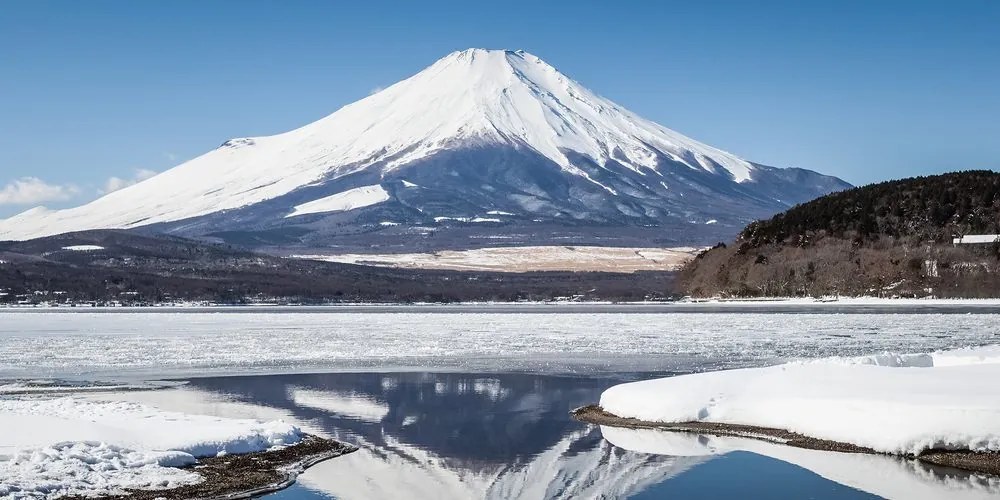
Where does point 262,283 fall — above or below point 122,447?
above

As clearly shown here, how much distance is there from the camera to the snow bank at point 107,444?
1823 centimetres

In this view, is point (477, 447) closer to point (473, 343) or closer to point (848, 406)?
point (848, 406)

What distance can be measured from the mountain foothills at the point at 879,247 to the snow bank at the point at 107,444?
81.8 meters

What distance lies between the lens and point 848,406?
2372cm

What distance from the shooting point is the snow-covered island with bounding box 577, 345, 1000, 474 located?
21.4m

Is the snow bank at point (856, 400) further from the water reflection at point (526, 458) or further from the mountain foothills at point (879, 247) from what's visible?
the mountain foothills at point (879, 247)

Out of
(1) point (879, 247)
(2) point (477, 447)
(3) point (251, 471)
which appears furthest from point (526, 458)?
(1) point (879, 247)

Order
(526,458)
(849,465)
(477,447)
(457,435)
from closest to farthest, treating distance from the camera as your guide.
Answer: (849,465) < (526,458) < (477,447) < (457,435)

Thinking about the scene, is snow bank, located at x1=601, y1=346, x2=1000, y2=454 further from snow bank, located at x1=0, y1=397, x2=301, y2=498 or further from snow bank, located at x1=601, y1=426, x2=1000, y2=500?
snow bank, located at x1=0, y1=397, x2=301, y2=498

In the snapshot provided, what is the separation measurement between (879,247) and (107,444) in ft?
306

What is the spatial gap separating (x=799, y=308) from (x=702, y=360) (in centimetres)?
5066

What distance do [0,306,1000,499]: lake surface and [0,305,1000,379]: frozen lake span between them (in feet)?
0.46

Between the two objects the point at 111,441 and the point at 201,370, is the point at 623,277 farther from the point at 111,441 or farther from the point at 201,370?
the point at 111,441

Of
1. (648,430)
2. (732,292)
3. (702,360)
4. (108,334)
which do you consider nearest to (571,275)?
(732,292)
